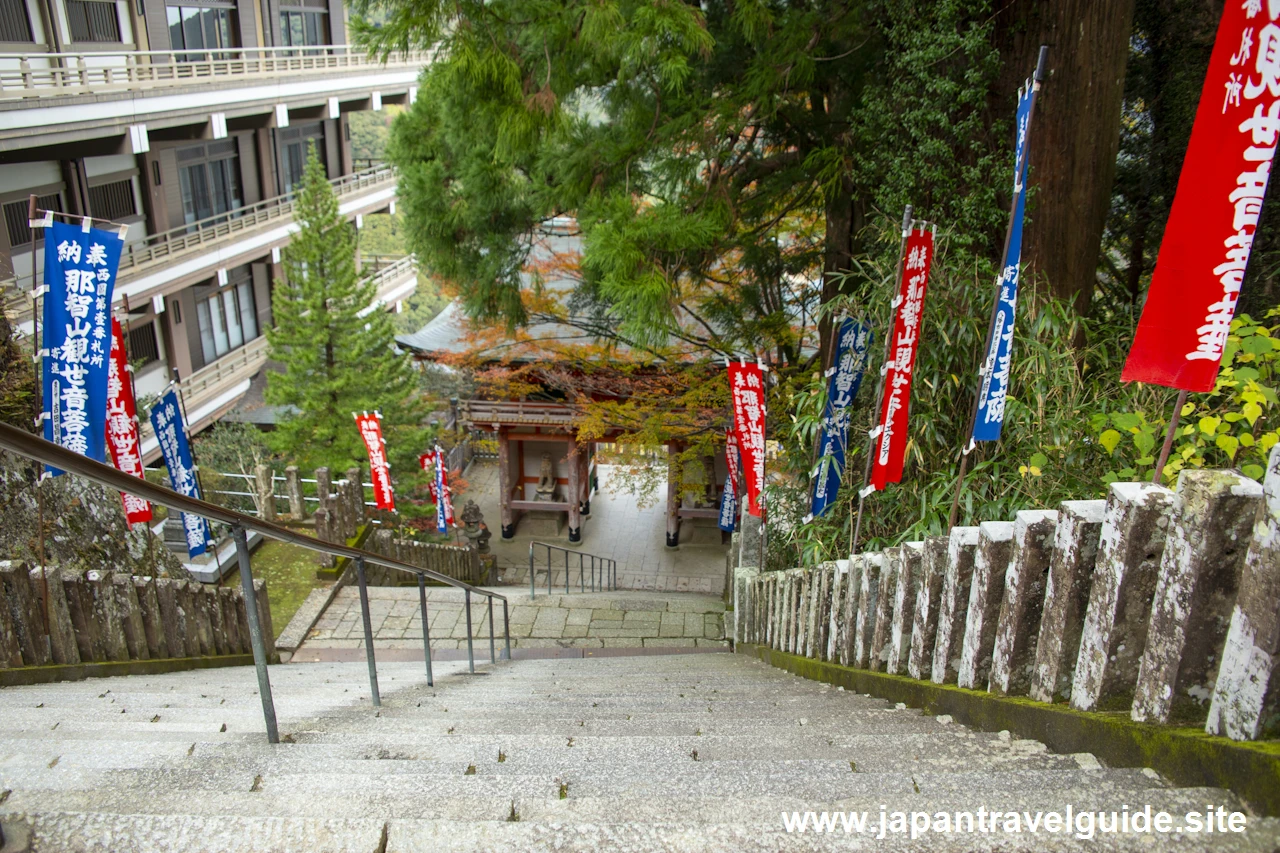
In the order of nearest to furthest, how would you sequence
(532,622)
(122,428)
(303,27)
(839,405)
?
(839,405), (122,428), (532,622), (303,27)

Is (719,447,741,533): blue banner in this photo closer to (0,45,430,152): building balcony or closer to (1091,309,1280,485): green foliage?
(0,45,430,152): building balcony

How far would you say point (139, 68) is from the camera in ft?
43.3

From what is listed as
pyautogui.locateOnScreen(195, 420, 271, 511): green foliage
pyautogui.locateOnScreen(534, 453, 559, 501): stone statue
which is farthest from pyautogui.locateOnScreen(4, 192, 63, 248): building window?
pyautogui.locateOnScreen(534, 453, 559, 501): stone statue

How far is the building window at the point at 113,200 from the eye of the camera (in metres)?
14.9

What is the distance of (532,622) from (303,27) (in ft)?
57.7

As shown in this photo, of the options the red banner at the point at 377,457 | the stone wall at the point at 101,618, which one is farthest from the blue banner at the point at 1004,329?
the red banner at the point at 377,457

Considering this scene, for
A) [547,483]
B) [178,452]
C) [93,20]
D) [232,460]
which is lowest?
[547,483]

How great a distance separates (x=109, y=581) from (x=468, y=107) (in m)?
5.06

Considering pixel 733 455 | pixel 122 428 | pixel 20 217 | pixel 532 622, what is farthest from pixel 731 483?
pixel 20 217

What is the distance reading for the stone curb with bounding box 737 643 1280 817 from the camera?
162cm

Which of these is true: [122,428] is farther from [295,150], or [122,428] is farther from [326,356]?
[295,150]

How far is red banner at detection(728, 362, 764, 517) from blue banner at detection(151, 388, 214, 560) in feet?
16.5

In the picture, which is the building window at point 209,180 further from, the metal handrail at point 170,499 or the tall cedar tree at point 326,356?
the metal handrail at point 170,499

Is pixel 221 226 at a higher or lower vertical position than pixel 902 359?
lower
